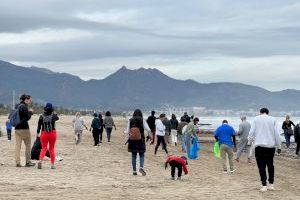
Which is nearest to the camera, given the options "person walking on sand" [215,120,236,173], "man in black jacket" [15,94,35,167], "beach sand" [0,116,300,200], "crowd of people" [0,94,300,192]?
"beach sand" [0,116,300,200]

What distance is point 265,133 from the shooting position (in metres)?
15.0

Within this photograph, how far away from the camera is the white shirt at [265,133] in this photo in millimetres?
14891

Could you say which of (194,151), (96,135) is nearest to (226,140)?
(194,151)

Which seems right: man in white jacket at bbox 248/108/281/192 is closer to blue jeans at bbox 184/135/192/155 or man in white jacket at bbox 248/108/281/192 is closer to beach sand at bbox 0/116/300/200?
beach sand at bbox 0/116/300/200

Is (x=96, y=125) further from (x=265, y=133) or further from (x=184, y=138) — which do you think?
(x=265, y=133)

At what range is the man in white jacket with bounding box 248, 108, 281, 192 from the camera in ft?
48.9

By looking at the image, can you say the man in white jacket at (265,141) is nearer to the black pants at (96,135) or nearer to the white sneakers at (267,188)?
the white sneakers at (267,188)

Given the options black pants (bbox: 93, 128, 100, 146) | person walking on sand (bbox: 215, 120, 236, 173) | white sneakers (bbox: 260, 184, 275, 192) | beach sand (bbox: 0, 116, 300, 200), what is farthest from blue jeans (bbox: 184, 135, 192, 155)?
white sneakers (bbox: 260, 184, 275, 192)

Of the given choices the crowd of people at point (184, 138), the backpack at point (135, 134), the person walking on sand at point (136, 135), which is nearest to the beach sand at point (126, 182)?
the crowd of people at point (184, 138)

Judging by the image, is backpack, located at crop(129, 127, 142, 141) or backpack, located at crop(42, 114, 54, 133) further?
backpack, located at crop(42, 114, 54, 133)

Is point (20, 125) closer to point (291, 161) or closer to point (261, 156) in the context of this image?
point (261, 156)

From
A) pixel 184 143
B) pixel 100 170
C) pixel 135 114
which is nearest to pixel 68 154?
pixel 184 143

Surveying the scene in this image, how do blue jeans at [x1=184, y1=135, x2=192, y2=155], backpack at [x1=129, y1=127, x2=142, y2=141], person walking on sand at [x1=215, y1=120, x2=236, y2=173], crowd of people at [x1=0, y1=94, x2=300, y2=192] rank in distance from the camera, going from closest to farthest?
crowd of people at [x1=0, y1=94, x2=300, y2=192], backpack at [x1=129, y1=127, x2=142, y2=141], person walking on sand at [x1=215, y1=120, x2=236, y2=173], blue jeans at [x1=184, y1=135, x2=192, y2=155]

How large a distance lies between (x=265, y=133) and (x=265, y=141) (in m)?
0.19
